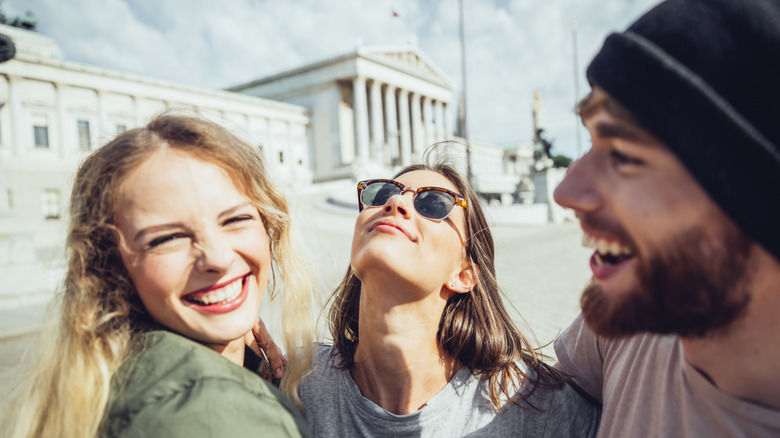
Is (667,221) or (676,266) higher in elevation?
(667,221)

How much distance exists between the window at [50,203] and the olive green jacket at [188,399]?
104ft

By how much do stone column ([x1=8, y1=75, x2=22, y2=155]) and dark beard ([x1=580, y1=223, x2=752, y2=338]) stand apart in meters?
35.3

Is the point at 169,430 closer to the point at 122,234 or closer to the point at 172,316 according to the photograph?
the point at 172,316

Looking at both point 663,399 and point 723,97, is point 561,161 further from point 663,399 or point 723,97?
point 723,97

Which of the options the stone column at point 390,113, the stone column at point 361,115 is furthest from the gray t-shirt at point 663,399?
the stone column at point 390,113

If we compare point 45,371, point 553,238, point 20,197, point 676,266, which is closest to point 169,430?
point 45,371

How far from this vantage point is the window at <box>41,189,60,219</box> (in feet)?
87.7

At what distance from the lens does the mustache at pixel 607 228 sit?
1180mm

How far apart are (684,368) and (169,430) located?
1.45 m

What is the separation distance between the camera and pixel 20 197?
25.8m

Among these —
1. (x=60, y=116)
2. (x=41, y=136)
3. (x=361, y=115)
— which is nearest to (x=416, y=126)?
(x=361, y=115)

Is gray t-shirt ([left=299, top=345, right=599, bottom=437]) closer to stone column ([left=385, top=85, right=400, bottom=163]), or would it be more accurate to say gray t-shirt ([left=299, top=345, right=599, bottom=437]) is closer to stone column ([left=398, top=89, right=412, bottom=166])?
stone column ([left=385, top=85, right=400, bottom=163])

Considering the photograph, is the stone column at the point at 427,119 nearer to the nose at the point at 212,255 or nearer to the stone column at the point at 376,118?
the stone column at the point at 376,118

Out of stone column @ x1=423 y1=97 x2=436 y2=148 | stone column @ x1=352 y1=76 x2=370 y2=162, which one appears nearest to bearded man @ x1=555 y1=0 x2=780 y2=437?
stone column @ x1=352 y1=76 x2=370 y2=162
